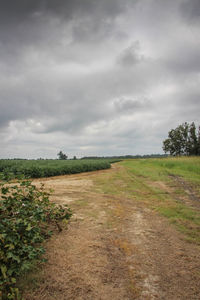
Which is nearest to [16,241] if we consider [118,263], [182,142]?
[118,263]

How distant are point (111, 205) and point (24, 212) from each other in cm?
357

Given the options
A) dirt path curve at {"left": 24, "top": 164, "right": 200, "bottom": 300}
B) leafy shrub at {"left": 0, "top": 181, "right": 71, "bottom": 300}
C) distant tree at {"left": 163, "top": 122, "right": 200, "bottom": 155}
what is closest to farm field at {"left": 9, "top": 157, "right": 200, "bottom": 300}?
dirt path curve at {"left": 24, "top": 164, "right": 200, "bottom": 300}

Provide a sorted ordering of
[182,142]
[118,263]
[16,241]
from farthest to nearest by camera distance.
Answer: [182,142]
[118,263]
[16,241]

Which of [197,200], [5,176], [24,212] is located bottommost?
[197,200]

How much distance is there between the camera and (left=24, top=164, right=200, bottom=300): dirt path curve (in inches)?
86.7

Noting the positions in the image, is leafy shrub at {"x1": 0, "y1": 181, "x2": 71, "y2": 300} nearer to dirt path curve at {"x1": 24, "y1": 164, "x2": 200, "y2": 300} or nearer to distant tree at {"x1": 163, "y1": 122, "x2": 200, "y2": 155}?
dirt path curve at {"x1": 24, "y1": 164, "x2": 200, "y2": 300}

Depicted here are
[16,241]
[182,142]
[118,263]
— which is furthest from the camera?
[182,142]

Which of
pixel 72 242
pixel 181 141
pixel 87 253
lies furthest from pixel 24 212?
pixel 181 141

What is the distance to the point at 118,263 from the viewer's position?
278cm

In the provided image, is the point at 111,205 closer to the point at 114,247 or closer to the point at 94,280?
the point at 114,247

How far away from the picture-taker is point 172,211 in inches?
216

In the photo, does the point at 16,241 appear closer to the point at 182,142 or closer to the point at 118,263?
the point at 118,263

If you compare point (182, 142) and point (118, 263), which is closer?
point (118, 263)

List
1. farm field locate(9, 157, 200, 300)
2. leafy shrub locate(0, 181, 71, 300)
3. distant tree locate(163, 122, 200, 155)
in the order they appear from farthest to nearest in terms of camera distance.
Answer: distant tree locate(163, 122, 200, 155) < farm field locate(9, 157, 200, 300) < leafy shrub locate(0, 181, 71, 300)
